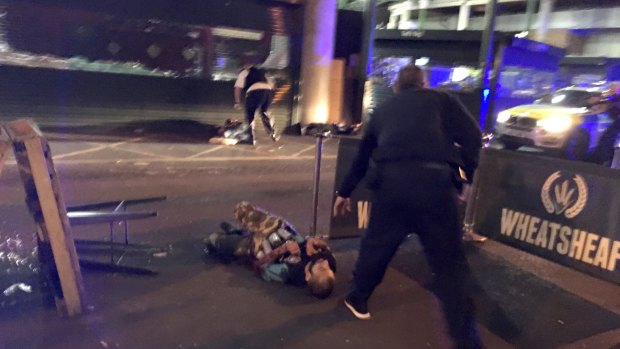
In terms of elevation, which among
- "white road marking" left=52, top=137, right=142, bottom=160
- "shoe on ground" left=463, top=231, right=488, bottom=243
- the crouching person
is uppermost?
the crouching person

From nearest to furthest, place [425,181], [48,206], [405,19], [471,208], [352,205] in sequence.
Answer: [425,181], [48,206], [352,205], [471,208], [405,19]

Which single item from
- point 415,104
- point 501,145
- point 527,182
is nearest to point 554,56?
point 501,145

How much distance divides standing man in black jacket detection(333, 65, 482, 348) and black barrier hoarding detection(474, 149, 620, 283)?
1318 mm

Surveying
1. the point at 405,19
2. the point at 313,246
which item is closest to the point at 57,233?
the point at 313,246

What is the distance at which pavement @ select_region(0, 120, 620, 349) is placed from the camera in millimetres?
3471

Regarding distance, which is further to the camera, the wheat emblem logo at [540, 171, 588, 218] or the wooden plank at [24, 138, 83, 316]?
the wheat emblem logo at [540, 171, 588, 218]

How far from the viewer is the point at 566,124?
36.0 ft

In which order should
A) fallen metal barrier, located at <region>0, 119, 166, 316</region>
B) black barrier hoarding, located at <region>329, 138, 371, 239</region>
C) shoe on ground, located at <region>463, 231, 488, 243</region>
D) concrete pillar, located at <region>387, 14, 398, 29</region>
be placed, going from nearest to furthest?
fallen metal barrier, located at <region>0, 119, 166, 316</region> → black barrier hoarding, located at <region>329, 138, 371, 239</region> → shoe on ground, located at <region>463, 231, 488, 243</region> → concrete pillar, located at <region>387, 14, 398, 29</region>

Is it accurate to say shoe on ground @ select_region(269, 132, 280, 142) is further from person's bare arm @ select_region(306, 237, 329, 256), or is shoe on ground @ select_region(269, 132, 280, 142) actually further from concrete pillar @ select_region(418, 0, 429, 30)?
concrete pillar @ select_region(418, 0, 429, 30)

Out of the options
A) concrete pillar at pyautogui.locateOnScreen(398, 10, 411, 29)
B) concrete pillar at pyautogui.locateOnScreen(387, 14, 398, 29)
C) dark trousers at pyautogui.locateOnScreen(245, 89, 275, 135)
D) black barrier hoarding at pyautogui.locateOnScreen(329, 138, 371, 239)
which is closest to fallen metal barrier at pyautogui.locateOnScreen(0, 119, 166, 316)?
black barrier hoarding at pyautogui.locateOnScreen(329, 138, 371, 239)

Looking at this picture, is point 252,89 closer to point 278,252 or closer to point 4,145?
point 278,252

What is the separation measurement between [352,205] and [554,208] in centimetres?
176

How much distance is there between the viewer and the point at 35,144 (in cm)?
337

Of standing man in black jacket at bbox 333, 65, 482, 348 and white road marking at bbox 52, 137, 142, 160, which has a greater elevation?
standing man in black jacket at bbox 333, 65, 482, 348
